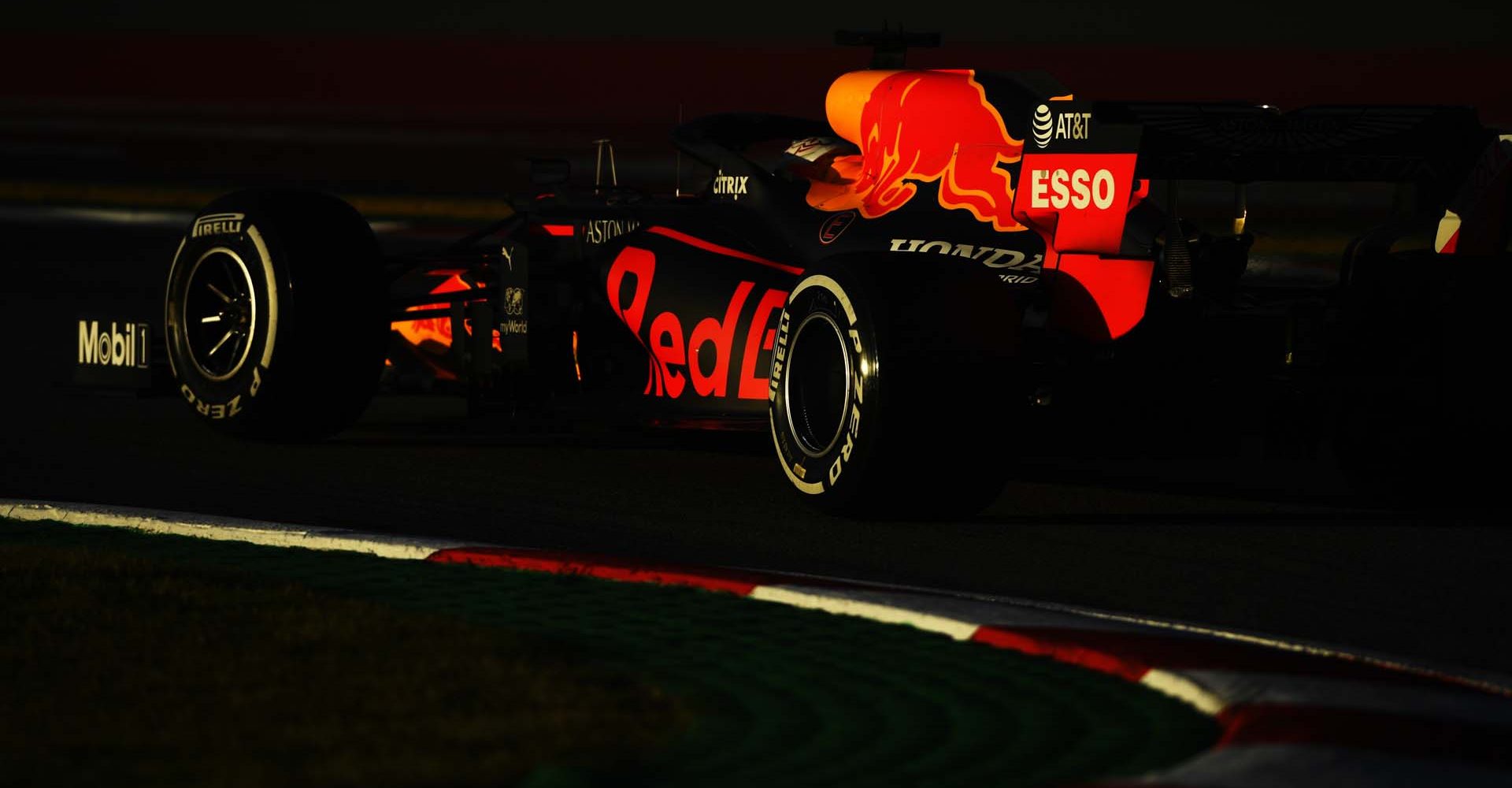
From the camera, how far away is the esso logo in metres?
7.93

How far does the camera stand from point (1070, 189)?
8.05 metres

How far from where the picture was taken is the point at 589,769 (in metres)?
4.18

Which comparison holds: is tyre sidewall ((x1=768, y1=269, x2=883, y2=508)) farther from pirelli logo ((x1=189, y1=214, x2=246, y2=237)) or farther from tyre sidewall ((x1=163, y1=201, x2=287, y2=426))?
pirelli logo ((x1=189, y1=214, x2=246, y2=237))

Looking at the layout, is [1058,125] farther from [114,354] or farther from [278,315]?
[114,354]

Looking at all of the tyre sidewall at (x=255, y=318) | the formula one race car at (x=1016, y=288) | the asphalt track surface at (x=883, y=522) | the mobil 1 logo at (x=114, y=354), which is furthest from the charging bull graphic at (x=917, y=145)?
the mobil 1 logo at (x=114, y=354)

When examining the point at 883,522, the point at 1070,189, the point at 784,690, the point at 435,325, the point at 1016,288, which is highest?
the point at 1070,189

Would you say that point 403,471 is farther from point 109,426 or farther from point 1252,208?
point 1252,208

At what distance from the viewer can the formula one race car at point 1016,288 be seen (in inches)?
Answer: 307

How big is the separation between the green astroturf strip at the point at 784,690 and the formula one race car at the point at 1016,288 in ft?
5.51

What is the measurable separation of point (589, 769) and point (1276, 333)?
176 inches

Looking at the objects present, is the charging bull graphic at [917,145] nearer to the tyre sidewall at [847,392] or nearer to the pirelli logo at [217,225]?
the tyre sidewall at [847,392]

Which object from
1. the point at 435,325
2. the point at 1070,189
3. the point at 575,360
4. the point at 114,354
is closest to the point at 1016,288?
the point at 1070,189

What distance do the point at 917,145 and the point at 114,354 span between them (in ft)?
14.1

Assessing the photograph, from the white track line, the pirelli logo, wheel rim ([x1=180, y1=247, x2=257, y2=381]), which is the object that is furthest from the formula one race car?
the white track line
